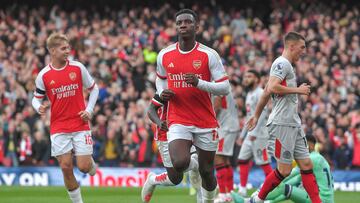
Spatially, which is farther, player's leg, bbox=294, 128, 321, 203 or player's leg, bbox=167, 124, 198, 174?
player's leg, bbox=294, 128, 321, 203

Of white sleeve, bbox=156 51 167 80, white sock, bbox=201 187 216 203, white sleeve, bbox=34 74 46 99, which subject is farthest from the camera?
white sleeve, bbox=34 74 46 99

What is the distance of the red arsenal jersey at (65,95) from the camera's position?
44.3ft

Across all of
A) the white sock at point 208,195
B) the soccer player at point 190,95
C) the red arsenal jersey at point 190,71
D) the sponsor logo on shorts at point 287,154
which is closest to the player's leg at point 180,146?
the soccer player at point 190,95

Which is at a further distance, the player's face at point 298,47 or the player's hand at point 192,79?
the player's face at point 298,47

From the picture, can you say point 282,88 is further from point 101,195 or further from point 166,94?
point 101,195

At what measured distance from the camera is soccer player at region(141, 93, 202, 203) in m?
12.4

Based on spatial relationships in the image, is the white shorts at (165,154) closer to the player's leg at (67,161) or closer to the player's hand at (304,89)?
the player's leg at (67,161)

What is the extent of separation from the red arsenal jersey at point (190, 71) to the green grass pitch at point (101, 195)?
4.41 m

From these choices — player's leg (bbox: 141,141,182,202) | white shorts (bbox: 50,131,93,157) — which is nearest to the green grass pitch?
player's leg (bbox: 141,141,182,202)

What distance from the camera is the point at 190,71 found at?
11844 millimetres

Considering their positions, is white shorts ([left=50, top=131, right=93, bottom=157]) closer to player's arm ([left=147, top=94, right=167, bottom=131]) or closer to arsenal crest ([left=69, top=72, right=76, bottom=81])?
arsenal crest ([left=69, top=72, right=76, bottom=81])

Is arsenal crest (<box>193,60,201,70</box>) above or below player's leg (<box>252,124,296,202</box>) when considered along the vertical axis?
above

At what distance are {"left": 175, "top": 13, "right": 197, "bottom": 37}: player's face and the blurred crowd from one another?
36.4 ft

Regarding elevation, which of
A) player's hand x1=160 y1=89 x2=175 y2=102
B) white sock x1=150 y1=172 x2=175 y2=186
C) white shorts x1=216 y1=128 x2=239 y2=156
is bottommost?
white shorts x1=216 y1=128 x2=239 y2=156
